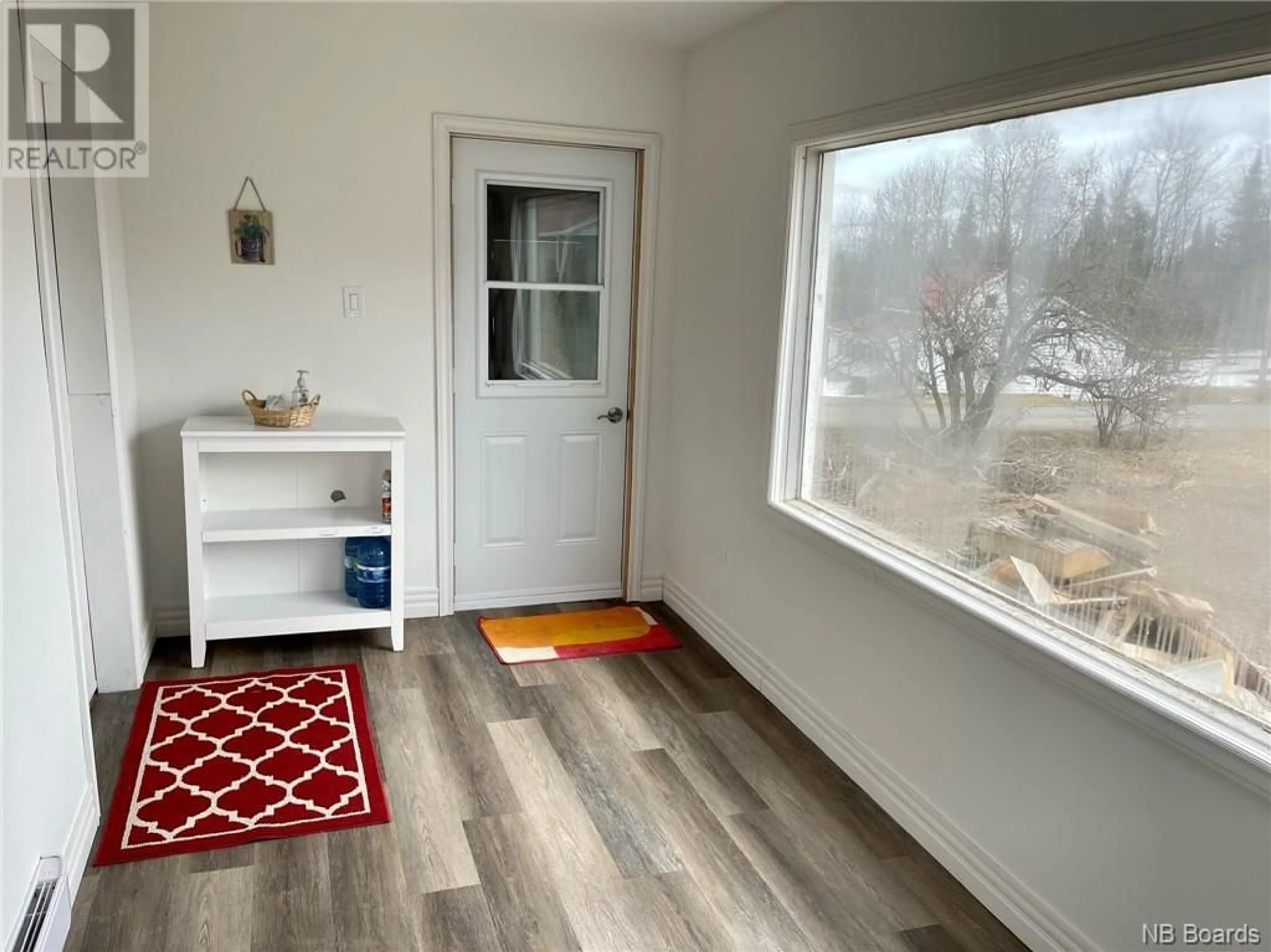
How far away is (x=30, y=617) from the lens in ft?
6.52

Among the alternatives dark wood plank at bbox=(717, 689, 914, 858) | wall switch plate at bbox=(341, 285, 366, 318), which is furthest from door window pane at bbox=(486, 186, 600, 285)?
dark wood plank at bbox=(717, 689, 914, 858)

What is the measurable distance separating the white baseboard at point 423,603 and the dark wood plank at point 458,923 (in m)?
1.83

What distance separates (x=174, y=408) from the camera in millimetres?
3498

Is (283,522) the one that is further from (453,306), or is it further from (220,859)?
(220,859)

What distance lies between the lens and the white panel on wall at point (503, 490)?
400 cm

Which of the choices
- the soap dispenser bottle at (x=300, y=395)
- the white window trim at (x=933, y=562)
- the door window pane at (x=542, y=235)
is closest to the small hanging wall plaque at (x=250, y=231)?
the soap dispenser bottle at (x=300, y=395)

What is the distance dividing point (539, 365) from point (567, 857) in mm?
2167

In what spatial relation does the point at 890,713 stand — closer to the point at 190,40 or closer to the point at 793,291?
the point at 793,291

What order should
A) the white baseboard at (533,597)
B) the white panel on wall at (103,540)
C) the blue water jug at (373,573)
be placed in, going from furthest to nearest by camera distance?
the white baseboard at (533,597) → the blue water jug at (373,573) → the white panel on wall at (103,540)

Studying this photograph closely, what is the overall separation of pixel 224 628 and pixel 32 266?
65.6 inches

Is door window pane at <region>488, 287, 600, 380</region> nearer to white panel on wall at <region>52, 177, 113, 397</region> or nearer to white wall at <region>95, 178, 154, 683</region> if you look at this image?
white wall at <region>95, 178, 154, 683</region>

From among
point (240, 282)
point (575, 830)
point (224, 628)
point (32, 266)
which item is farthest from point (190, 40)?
point (575, 830)

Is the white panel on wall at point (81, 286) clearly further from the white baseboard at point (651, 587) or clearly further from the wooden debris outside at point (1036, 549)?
the wooden debris outside at point (1036, 549)

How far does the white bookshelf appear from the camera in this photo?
3.32 metres
